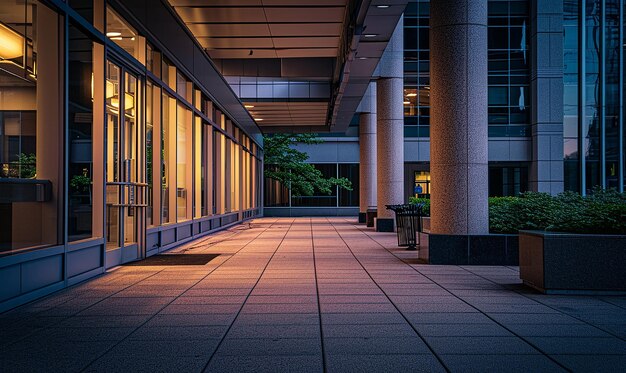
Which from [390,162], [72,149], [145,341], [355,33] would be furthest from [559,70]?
[145,341]

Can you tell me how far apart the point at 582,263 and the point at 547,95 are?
34.9m

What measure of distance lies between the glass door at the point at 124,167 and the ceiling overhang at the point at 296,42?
4449 mm

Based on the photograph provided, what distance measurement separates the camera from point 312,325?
7363 mm

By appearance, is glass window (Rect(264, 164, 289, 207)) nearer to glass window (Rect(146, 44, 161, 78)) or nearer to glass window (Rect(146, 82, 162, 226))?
glass window (Rect(146, 82, 162, 226))

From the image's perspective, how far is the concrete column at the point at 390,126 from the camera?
26.6 m

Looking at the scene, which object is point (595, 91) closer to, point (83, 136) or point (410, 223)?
point (410, 223)

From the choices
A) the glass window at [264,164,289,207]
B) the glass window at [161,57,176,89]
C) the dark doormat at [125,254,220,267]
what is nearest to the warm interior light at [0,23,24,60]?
the dark doormat at [125,254,220,267]

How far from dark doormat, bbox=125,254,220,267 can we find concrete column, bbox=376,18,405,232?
12.2m

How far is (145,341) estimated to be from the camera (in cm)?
665

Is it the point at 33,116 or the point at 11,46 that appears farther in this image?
the point at 11,46

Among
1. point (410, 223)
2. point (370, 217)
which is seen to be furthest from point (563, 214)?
point (370, 217)

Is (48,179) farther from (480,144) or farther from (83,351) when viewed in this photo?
(480,144)

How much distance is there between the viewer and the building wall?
9.65 m

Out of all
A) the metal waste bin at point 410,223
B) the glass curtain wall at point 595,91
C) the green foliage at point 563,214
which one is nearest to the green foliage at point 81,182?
the green foliage at point 563,214
